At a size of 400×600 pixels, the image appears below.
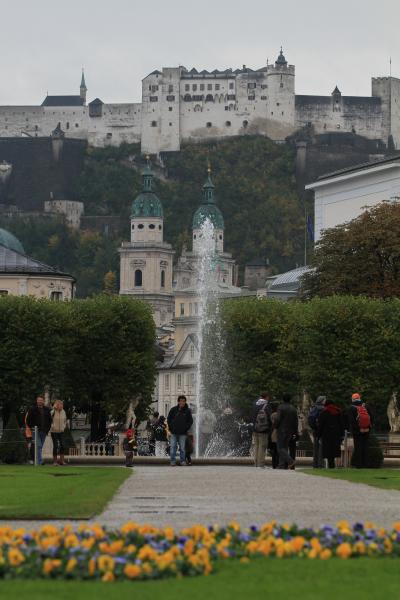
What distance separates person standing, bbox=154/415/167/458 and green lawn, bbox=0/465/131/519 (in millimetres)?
24040

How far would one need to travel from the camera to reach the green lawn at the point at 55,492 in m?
19.7

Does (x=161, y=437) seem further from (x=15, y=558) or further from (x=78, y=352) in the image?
(x=15, y=558)

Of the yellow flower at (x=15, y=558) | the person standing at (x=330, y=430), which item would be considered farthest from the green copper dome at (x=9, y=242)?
the yellow flower at (x=15, y=558)

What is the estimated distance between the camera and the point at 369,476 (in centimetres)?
3039

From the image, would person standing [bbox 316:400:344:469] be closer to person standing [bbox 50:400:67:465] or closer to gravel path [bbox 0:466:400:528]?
gravel path [bbox 0:466:400:528]

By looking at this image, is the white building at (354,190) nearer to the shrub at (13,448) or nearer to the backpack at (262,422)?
the shrub at (13,448)

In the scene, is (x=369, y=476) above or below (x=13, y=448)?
below

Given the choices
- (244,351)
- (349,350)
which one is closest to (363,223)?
(244,351)

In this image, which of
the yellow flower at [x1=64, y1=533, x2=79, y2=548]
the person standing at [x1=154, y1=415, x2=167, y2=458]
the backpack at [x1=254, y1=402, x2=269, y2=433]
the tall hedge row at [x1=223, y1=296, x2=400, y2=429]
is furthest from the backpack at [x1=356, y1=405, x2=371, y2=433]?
the tall hedge row at [x1=223, y1=296, x2=400, y2=429]

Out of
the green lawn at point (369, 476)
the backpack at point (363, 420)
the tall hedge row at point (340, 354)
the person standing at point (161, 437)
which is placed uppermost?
the tall hedge row at point (340, 354)

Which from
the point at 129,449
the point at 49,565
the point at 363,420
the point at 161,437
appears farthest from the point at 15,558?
the point at 161,437

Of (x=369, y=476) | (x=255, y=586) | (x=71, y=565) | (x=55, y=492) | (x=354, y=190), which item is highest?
(x=354, y=190)

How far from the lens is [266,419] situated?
36281 mm

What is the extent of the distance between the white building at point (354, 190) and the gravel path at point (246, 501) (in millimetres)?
72167
